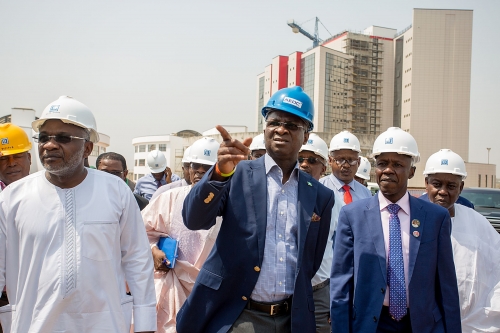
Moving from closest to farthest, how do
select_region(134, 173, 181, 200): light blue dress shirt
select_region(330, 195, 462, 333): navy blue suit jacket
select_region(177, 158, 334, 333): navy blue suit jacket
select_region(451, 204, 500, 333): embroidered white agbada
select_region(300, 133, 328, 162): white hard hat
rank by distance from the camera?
select_region(177, 158, 334, 333): navy blue suit jacket
select_region(330, 195, 462, 333): navy blue suit jacket
select_region(451, 204, 500, 333): embroidered white agbada
select_region(300, 133, 328, 162): white hard hat
select_region(134, 173, 181, 200): light blue dress shirt

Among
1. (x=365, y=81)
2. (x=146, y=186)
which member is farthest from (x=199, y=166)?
(x=365, y=81)

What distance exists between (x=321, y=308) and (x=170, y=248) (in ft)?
4.94

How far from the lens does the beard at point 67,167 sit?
2703mm

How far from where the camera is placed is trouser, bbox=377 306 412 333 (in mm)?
2979

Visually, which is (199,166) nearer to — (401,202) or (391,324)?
(401,202)

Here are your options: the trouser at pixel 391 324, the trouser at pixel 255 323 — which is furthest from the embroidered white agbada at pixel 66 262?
the trouser at pixel 391 324

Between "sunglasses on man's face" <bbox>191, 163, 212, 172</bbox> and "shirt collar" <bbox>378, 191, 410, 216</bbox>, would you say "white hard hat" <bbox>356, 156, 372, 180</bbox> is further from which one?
"shirt collar" <bbox>378, 191, 410, 216</bbox>

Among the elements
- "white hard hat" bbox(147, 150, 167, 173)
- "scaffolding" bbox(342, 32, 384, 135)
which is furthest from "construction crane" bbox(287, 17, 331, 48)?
"white hard hat" bbox(147, 150, 167, 173)

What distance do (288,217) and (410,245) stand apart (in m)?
0.88

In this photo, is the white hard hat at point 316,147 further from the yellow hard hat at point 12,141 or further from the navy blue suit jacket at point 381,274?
the yellow hard hat at point 12,141

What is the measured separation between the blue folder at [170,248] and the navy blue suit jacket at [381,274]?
1.60 metres

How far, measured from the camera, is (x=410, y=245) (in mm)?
3062

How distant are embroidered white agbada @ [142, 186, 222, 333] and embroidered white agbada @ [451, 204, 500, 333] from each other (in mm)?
2133

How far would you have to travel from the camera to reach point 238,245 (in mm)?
2797
